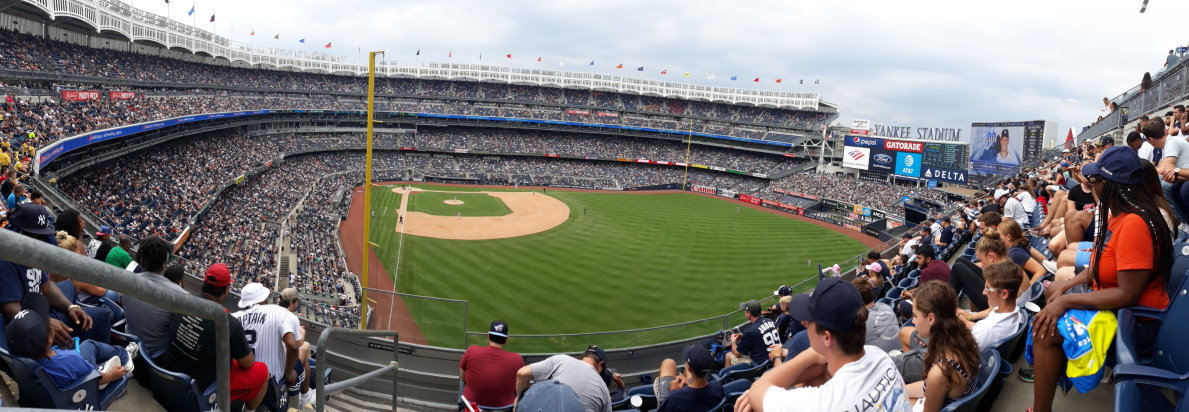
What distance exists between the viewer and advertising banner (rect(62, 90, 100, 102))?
27031 millimetres

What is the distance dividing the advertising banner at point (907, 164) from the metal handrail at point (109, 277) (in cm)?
5910

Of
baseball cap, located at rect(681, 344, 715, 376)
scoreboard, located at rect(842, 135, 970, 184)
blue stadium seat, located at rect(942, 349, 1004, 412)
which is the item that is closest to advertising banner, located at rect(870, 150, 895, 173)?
scoreboard, located at rect(842, 135, 970, 184)

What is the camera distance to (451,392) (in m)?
12.0

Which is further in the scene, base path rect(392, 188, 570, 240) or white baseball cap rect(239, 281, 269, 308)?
base path rect(392, 188, 570, 240)

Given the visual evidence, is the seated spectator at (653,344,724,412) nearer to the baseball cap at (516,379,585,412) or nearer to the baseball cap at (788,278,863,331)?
the baseball cap at (516,379,585,412)

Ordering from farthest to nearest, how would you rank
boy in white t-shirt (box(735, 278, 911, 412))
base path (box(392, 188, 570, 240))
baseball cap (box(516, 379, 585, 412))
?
base path (box(392, 188, 570, 240)) → baseball cap (box(516, 379, 585, 412)) → boy in white t-shirt (box(735, 278, 911, 412))

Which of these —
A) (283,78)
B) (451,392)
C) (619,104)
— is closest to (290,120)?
(283,78)

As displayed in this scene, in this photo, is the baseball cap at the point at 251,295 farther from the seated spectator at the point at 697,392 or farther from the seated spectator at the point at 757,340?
the seated spectator at the point at 757,340

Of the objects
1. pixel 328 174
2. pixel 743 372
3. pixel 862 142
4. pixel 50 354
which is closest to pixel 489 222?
pixel 328 174

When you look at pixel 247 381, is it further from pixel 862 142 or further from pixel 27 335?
pixel 862 142

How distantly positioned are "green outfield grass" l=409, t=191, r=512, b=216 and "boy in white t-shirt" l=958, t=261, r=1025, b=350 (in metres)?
38.1

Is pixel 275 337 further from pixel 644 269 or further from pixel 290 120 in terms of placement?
pixel 290 120

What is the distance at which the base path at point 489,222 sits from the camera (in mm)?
34094

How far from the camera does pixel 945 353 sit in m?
3.66
